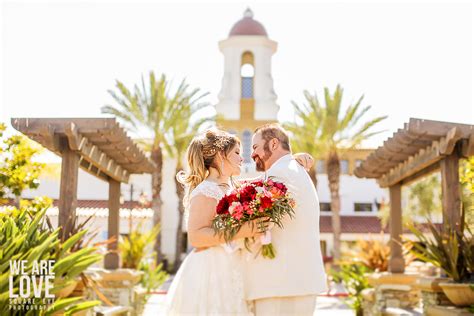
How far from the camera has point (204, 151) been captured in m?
4.88

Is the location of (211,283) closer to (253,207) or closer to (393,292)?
(253,207)

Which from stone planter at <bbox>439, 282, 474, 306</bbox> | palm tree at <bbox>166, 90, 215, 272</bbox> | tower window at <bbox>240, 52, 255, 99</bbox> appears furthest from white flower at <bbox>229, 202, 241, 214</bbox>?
tower window at <bbox>240, 52, 255, 99</bbox>

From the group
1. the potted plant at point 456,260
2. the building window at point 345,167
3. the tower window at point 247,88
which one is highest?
the tower window at point 247,88

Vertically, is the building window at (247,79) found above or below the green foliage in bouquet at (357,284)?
above

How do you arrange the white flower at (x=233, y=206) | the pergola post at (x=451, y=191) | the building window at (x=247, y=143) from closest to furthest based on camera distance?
the white flower at (x=233, y=206)
the pergola post at (x=451, y=191)
the building window at (x=247, y=143)

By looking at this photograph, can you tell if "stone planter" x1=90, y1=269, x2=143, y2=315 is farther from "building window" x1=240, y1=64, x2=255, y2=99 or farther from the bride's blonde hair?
"building window" x1=240, y1=64, x2=255, y2=99

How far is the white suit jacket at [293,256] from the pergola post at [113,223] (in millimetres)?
8862

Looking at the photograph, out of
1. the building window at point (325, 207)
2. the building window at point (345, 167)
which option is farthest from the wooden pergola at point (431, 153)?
the building window at point (345, 167)

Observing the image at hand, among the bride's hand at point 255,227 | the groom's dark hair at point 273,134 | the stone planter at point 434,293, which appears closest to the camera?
the bride's hand at point 255,227

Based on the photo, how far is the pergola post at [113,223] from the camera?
42.8 ft

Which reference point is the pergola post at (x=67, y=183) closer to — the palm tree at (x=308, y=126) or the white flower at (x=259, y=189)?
the white flower at (x=259, y=189)

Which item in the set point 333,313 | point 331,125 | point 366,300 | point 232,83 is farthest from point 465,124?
point 232,83

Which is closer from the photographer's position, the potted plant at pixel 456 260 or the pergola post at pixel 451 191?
the potted plant at pixel 456 260

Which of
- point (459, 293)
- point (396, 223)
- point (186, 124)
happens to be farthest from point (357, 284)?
point (186, 124)
